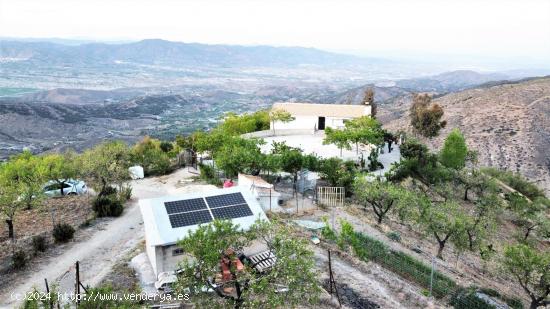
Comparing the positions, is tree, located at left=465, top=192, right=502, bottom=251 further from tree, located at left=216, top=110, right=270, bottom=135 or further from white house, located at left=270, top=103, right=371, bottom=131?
tree, located at left=216, top=110, right=270, bottom=135

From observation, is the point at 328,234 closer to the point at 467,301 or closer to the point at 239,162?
the point at 467,301

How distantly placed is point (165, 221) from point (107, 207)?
7.63m

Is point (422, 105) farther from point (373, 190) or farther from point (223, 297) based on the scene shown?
point (223, 297)

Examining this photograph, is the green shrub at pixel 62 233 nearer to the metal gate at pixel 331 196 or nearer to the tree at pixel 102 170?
the tree at pixel 102 170

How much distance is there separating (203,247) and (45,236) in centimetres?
1059

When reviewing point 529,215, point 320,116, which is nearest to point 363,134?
point 529,215

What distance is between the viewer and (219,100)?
17088 centimetres

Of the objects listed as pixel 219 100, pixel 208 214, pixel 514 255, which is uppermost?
pixel 208 214

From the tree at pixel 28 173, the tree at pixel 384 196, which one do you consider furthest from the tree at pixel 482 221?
the tree at pixel 28 173

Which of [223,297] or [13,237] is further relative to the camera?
[13,237]

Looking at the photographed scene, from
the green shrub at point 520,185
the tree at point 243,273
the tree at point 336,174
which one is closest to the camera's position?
the tree at point 243,273

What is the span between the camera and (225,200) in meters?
15.7

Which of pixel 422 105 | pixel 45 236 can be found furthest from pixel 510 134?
pixel 45 236

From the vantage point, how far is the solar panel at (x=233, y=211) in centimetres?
1477
